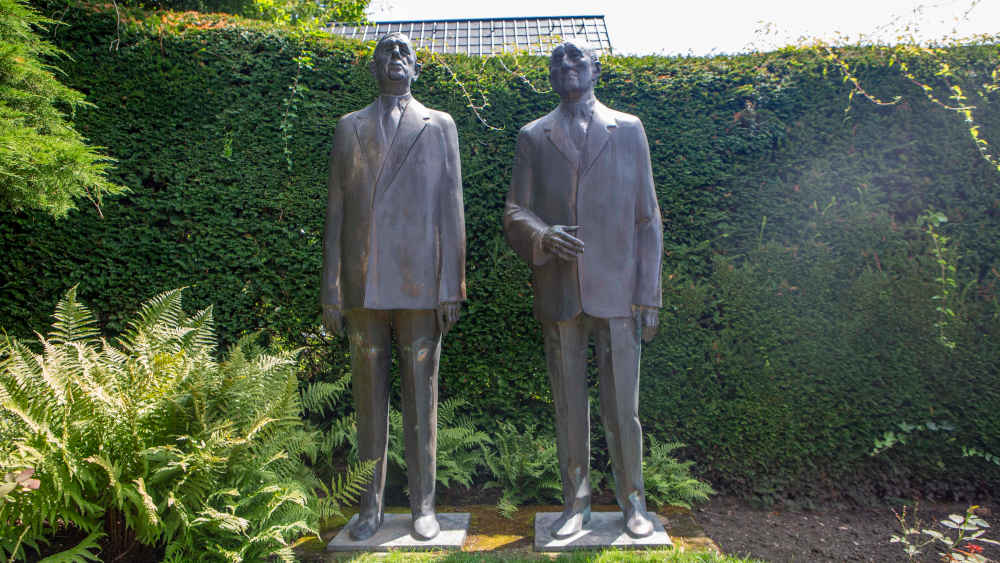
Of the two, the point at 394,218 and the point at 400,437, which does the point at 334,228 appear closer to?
the point at 394,218

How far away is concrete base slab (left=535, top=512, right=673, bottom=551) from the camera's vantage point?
10.9ft

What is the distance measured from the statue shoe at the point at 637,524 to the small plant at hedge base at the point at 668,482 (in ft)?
2.55

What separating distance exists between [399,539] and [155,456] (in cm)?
137

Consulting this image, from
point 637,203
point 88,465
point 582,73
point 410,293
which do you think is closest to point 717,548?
point 637,203

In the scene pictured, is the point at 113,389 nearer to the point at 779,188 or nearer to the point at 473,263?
the point at 473,263

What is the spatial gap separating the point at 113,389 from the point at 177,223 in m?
1.75

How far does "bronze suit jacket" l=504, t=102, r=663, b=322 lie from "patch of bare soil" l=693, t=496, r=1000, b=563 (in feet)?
5.98

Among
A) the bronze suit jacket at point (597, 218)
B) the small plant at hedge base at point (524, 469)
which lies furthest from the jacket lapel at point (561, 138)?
the small plant at hedge base at point (524, 469)

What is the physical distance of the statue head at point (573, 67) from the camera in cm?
338

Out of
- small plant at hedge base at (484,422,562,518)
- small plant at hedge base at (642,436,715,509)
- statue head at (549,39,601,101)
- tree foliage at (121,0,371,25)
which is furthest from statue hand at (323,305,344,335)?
tree foliage at (121,0,371,25)

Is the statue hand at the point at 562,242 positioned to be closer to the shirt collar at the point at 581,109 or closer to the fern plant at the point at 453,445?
the shirt collar at the point at 581,109

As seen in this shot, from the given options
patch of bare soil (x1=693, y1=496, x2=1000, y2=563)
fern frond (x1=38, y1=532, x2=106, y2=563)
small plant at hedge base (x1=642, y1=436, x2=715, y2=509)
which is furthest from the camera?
small plant at hedge base (x1=642, y1=436, x2=715, y2=509)

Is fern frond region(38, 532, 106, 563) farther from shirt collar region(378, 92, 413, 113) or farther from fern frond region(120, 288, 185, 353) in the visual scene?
shirt collar region(378, 92, 413, 113)

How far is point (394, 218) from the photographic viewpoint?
11.0 feet
